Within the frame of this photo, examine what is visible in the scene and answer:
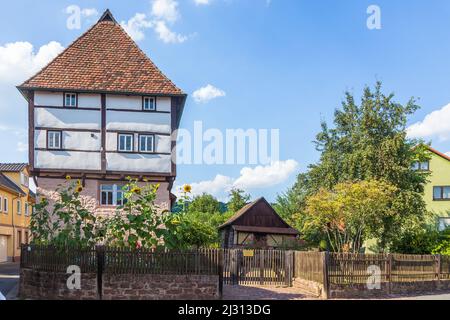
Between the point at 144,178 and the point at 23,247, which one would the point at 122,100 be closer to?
the point at 144,178

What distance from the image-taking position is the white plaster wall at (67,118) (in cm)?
2397

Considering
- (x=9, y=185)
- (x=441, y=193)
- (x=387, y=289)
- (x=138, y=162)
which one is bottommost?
(x=387, y=289)

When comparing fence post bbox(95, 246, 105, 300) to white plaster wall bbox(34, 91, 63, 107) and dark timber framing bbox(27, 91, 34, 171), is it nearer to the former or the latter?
dark timber framing bbox(27, 91, 34, 171)

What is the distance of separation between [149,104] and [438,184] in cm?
2748

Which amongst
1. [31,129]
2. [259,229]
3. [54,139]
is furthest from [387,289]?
[259,229]

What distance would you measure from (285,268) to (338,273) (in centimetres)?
404

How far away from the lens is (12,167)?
43906mm

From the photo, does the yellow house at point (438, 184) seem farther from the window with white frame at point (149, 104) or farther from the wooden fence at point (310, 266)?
the window with white frame at point (149, 104)

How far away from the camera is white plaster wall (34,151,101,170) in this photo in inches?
932

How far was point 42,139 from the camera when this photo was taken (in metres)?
23.8

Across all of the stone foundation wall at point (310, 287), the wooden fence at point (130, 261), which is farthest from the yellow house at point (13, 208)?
the stone foundation wall at point (310, 287)

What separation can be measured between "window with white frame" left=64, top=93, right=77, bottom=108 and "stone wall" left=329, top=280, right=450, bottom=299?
13.7 meters

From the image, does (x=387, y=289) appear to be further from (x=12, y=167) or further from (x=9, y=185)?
(x=12, y=167)

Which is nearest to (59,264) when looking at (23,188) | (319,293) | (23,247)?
(23,247)
